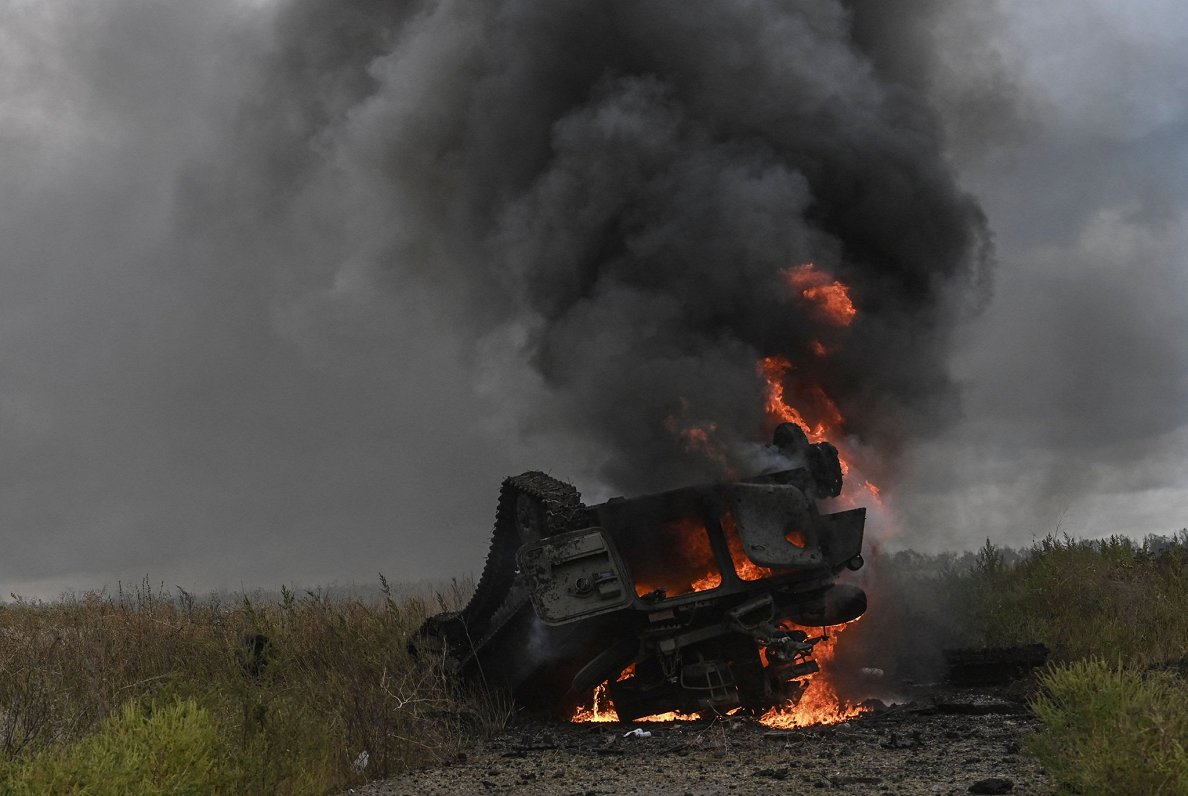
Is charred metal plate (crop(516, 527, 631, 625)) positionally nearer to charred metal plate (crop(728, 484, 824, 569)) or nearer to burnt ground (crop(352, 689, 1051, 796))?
burnt ground (crop(352, 689, 1051, 796))

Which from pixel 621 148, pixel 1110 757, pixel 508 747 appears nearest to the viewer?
pixel 1110 757

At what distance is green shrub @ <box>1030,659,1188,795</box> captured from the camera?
5.54 meters

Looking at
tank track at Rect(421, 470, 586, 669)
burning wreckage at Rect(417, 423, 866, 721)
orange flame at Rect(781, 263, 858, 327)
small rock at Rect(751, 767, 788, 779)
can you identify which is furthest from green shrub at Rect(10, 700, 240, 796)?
orange flame at Rect(781, 263, 858, 327)

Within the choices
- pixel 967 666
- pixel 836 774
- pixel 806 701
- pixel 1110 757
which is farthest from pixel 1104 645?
pixel 1110 757

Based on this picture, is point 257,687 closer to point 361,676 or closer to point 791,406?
point 361,676

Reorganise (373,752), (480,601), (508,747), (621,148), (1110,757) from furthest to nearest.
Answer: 1. (621,148)
2. (480,601)
3. (508,747)
4. (373,752)
5. (1110,757)

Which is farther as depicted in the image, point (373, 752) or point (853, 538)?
point (853, 538)

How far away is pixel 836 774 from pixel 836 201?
7.78 metres

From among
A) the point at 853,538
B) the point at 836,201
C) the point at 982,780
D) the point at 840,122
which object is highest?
the point at 840,122

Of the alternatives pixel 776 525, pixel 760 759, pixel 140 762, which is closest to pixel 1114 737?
pixel 760 759

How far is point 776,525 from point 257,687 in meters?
4.74

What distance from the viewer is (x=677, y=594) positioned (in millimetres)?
9922

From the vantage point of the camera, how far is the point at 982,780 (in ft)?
22.0

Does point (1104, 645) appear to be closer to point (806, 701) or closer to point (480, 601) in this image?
point (806, 701)
